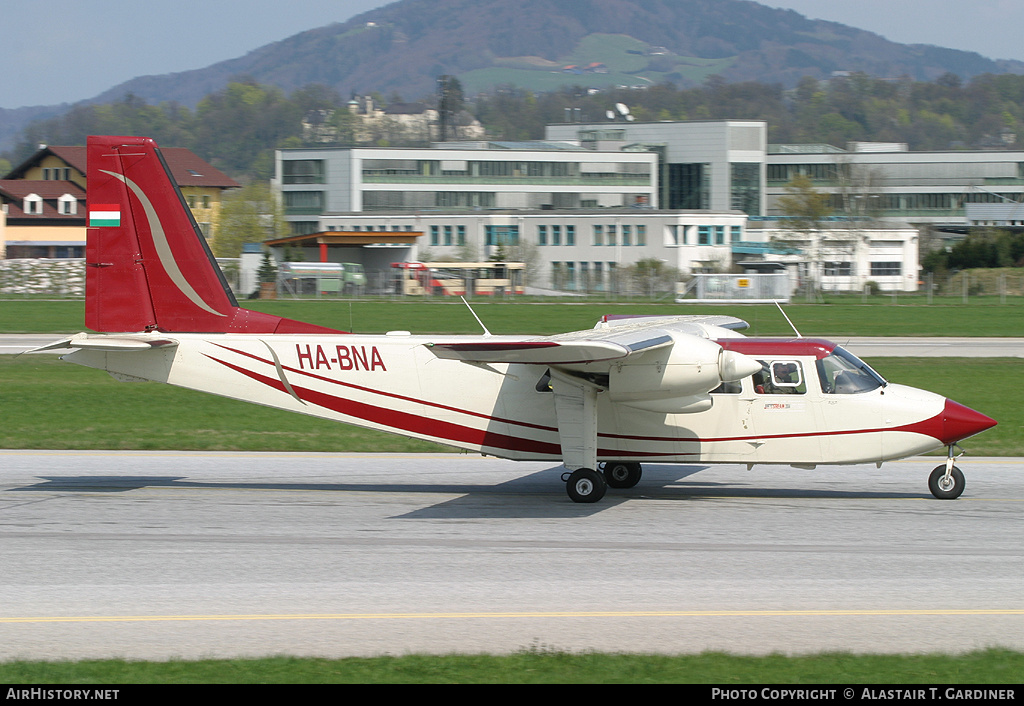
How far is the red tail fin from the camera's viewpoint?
15.8m

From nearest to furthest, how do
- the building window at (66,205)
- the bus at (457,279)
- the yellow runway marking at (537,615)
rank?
the yellow runway marking at (537,615) → the bus at (457,279) → the building window at (66,205)

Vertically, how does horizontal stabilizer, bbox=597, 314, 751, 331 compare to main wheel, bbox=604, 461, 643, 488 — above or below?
above

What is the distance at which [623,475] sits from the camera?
52.0ft

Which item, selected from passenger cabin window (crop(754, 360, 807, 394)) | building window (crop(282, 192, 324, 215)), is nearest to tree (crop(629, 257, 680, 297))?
building window (crop(282, 192, 324, 215))

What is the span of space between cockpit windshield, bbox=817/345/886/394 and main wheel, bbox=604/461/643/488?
3.09 meters

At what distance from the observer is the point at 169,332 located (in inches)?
632

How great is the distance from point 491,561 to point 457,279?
61.6 m

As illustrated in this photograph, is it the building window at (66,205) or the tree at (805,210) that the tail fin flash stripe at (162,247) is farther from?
the building window at (66,205)

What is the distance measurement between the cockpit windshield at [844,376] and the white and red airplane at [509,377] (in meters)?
0.02

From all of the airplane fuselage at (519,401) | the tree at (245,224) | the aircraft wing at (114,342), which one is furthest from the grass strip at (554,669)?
the tree at (245,224)

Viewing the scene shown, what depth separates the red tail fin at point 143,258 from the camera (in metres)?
15.8

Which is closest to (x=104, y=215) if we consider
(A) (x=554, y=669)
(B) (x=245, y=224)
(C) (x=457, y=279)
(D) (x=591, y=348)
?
(D) (x=591, y=348)

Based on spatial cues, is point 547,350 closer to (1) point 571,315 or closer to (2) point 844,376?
(2) point 844,376

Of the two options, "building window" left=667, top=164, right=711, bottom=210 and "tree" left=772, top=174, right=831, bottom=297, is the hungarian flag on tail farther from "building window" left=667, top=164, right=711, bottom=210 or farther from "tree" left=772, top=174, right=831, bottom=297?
"building window" left=667, top=164, right=711, bottom=210
